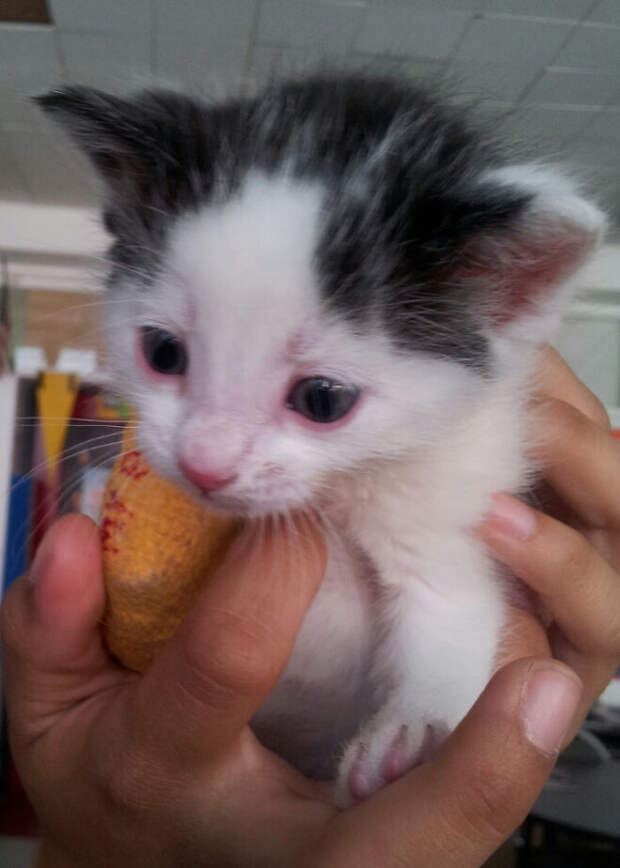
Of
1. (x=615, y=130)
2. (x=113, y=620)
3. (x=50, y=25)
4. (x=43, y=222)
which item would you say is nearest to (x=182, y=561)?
(x=113, y=620)

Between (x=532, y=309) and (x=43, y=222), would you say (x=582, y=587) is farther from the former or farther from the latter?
(x=43, y=222)

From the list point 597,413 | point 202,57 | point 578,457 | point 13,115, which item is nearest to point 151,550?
point 578,457

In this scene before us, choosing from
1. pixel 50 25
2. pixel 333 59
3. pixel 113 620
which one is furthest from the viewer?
pixel 50 25

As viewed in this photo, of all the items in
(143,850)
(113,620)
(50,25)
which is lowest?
(143,850)

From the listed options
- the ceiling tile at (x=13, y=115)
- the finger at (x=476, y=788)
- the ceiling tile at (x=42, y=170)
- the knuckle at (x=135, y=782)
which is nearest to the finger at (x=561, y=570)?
the finger at (x=476, y=788)

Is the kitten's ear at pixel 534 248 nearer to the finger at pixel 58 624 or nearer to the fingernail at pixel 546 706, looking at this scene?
the fingernail at pixel 546 706

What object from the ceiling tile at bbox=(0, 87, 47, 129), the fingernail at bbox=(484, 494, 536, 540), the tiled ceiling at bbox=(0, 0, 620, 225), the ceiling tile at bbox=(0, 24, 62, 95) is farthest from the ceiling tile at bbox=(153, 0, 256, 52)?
the fingernail at bbox=(484, 494, 536, 540)

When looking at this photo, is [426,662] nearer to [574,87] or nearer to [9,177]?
[574,87]

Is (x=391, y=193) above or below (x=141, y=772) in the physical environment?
above
